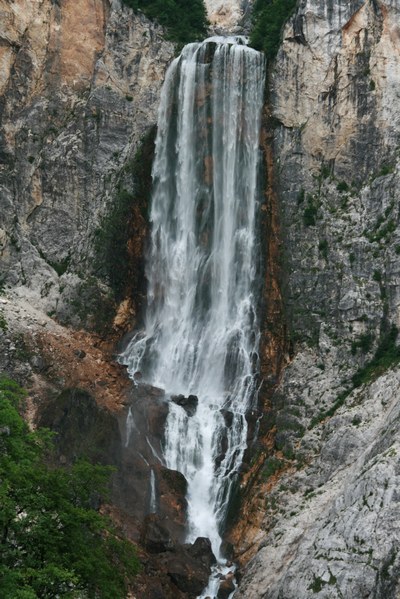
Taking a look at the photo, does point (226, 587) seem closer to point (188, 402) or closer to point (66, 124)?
point (188, 402)

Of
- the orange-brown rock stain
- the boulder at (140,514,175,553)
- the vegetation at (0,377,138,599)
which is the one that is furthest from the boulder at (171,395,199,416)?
the vegetation at (0,377,138,599)

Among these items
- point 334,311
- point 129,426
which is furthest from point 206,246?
point 129,426

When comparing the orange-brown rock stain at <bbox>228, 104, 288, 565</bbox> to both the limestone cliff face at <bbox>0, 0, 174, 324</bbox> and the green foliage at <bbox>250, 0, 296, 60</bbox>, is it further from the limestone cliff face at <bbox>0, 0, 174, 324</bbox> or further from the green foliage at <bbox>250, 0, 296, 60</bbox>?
the limestone cliff face at <bbox>0, 0, 174, 324</bbox>

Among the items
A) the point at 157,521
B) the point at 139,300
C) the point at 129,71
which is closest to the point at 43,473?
the point at 157,521

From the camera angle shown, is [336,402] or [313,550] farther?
[336,402]

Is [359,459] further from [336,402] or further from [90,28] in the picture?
[90,28]
